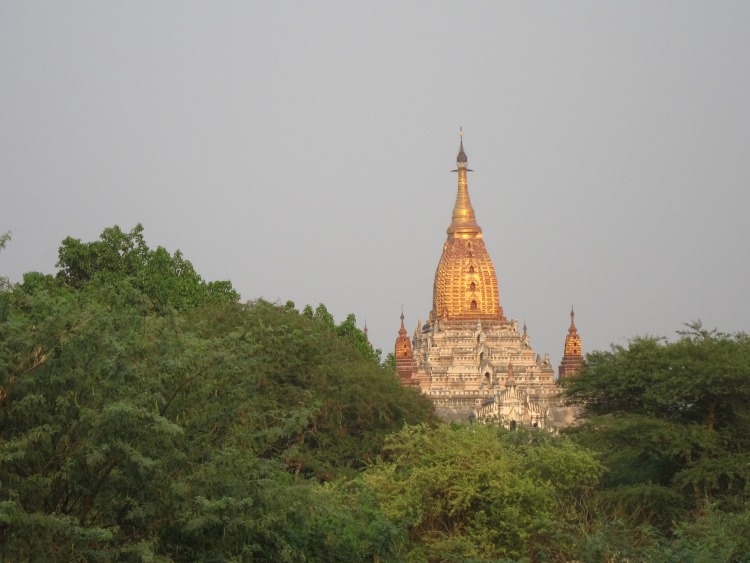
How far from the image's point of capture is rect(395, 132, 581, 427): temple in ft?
376

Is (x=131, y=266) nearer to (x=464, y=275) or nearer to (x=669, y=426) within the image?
(x=669, y=426)

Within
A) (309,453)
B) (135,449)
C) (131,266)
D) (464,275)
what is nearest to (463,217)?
(464,275)

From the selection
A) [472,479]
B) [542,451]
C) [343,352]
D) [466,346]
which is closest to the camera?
[472,479]

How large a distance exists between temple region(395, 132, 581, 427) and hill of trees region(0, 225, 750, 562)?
62730 millimetres

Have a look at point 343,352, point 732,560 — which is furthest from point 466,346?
point 732,560

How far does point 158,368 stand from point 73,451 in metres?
1.87

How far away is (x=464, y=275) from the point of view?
5546 inches

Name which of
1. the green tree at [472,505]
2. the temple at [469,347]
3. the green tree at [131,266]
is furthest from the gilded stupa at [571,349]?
the green tree at [472,505]

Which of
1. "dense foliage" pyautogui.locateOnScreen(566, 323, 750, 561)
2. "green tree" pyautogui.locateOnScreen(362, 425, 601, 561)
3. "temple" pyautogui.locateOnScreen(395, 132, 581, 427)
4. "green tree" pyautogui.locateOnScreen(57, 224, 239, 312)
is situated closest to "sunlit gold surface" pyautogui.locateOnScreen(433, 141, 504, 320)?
"temple" pyautogui.locateOnScreen(395, 132, 581, 427)

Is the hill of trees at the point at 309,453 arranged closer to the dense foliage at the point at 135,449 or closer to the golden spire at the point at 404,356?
the dense foliage at the point at 135,449

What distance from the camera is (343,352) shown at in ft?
161

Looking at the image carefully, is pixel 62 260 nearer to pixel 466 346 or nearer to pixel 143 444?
pixel 143 444

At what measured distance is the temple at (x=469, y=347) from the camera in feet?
376

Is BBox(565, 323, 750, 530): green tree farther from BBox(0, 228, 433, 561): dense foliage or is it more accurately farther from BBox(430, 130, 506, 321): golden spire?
BBox(430, 130, 506, 321): golden spire
